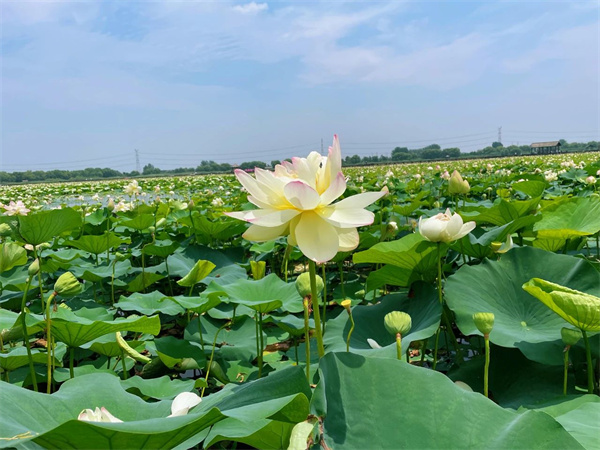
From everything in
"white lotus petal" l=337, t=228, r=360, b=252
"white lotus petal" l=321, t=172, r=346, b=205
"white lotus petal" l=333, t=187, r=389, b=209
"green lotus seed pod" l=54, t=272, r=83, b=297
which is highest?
"white lotus petal" l=321, t=172, r=346, b=205

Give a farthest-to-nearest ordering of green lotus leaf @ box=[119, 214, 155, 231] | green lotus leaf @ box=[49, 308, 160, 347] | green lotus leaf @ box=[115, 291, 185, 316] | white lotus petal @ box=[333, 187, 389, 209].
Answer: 1. green lotus leaf @ box=[119, 214, 155, 231]
2. green lotus leaf @ box=[115, 291, 185, 316]
3. green lotus leaf @ box=[49, 308, 160, 347]
4. white lotus petal @ box=[333, 187, 389, 209]

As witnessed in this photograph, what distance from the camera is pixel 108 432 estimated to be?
0.43 m

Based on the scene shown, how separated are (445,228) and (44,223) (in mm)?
1329

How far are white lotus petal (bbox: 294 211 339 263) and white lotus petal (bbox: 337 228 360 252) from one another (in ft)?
0.12

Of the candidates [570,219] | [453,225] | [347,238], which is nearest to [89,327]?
[347,238]

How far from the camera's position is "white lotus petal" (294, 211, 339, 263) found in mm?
646

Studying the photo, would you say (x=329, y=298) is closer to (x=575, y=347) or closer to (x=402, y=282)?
(x=402, y=282)

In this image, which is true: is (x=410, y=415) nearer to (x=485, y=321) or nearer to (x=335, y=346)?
(x=485, y=321)

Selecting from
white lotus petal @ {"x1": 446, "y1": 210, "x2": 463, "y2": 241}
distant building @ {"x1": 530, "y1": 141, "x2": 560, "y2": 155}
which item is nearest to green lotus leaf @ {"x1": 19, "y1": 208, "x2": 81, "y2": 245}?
white lotus petal @ {"x1": 446, "y1": 210, "x2": 463, "y2": 241}

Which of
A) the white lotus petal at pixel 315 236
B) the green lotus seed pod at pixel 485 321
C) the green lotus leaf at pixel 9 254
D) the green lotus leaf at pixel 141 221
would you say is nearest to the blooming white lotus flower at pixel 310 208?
the white lotus petal at pixel 315 236

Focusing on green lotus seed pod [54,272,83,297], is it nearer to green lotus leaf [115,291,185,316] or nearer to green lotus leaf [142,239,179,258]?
green lotus leaf [115,291,185,316]

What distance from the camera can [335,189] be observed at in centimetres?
64

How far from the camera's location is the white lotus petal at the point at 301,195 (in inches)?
24.0

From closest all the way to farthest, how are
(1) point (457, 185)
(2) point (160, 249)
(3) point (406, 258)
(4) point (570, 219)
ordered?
(3) point (406, 258), (4) point (570, 219), (1) point (457, 185), (2) point (160, 249)
